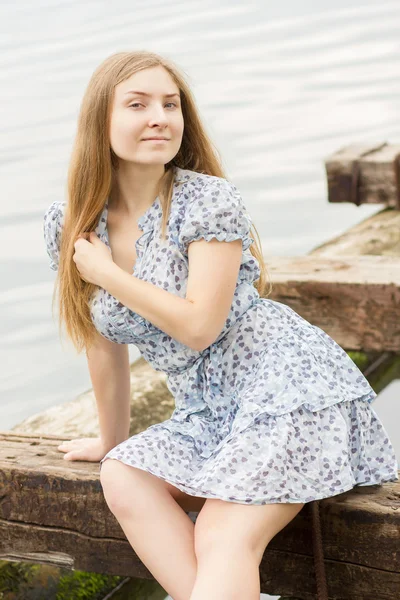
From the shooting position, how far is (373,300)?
3715mm

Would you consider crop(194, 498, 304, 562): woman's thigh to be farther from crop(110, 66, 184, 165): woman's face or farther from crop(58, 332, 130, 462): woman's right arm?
crop(110, 66, 184, 165): woman's face

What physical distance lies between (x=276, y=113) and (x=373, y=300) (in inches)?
343

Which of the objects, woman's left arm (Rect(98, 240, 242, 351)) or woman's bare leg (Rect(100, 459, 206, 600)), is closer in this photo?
woman's bare leg (Rect(100, 459, 206, 600))

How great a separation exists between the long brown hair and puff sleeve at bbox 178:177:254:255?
8 cm

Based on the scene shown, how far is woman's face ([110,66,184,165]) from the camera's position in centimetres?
238

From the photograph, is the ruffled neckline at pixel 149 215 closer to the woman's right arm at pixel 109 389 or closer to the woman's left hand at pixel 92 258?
the woman's left hand at pixel 92 258

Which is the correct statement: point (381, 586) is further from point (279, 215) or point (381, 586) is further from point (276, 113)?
point (276, 113)

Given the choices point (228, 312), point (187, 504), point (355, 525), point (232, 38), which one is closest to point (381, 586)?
point (355, 525)

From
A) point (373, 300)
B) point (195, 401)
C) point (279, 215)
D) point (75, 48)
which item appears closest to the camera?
point (195, 401)

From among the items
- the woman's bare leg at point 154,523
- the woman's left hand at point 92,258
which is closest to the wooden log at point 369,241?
the woman's left hand at point 92,258

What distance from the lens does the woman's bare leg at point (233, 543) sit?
2020 mm

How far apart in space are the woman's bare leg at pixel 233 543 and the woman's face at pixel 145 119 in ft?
2.55

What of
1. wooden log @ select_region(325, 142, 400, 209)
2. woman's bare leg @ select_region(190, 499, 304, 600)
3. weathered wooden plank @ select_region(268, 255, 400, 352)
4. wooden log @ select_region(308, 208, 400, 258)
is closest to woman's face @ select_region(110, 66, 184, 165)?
woman's bare leg @ select_region(190, 499, 304, 600)

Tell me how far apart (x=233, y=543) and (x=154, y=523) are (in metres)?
0.20
